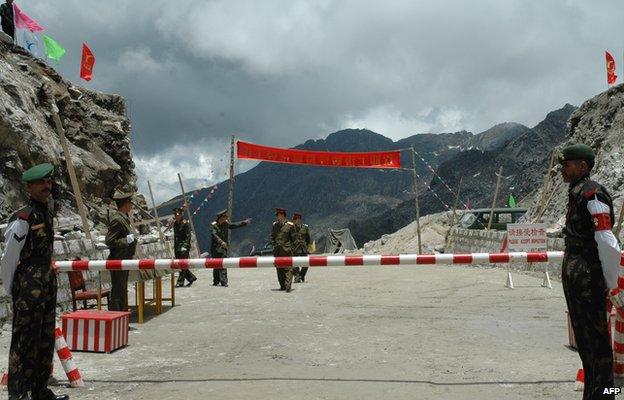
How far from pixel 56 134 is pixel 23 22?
554 cm

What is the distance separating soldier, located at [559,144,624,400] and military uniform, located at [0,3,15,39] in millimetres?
18928

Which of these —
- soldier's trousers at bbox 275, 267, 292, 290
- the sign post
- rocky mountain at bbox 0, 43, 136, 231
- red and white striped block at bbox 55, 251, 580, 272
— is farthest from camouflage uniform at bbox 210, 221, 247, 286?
red and white striped block at bbox 55, 251, 580, 272

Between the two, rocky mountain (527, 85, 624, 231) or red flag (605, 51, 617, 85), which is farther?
red flag (605, 51, 617, 85)

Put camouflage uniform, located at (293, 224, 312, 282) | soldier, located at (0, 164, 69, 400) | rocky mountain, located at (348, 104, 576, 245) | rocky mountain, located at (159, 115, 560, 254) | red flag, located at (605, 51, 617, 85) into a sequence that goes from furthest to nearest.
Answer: rocky mountain, located at (159, 115, 560, 254) < rocky mountain, located at (348, 104, 576, 245) < red flag, located at (605, 51, 617, 85) < camouflage uniform, located at (293, 224, 312, 282) < soldier, located at (0, 164, 69, 400)

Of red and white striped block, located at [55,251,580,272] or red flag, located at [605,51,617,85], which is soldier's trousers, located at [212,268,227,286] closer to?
red and white striped block, located at [55,251,580,272]

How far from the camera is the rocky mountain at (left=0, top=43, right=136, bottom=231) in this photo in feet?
42.5

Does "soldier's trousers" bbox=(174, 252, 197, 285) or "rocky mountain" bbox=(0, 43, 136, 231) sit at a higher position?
"rocky mountain" bbox=(0, 43, 136, 231)

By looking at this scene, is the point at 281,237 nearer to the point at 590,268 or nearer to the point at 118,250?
the point at 118,250

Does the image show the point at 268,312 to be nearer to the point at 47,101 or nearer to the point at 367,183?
the point at 47,101

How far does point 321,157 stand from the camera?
96.6 ft

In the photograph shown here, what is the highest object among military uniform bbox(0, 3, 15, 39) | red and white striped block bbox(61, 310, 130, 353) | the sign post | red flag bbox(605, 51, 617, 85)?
military uniform bbox(0, 3, 15, 39)

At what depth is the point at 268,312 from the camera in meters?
10.1

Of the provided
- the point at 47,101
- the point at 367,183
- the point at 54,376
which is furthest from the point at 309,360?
the point at 367,183

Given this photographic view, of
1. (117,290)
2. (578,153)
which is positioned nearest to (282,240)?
(117,290)
